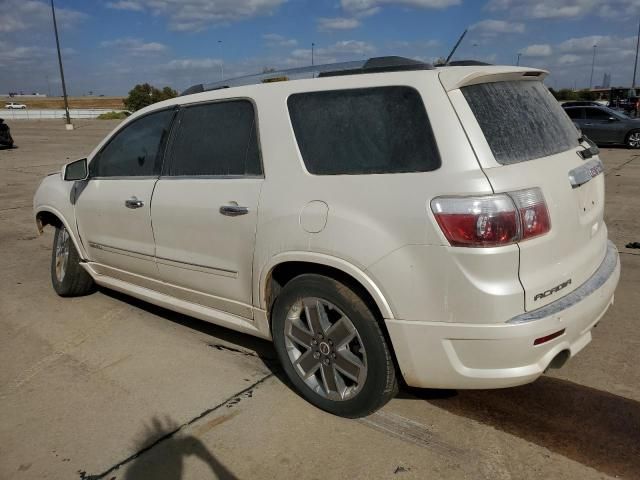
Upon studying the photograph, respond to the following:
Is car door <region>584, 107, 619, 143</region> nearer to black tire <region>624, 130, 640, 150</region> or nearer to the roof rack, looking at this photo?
black tire <region>624, 130, 640, 150</region>

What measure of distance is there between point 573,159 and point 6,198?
1084 centimetres

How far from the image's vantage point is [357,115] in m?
2.77

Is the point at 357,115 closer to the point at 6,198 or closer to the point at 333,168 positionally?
the point at 333,168

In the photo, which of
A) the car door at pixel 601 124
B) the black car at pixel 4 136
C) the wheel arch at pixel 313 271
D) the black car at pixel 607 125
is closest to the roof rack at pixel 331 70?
the wheel arch at pixel 313 271

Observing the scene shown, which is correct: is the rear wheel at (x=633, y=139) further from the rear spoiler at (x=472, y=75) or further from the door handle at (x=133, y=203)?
the door handle at (x=133, y=203)

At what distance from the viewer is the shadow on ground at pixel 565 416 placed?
2633 mm

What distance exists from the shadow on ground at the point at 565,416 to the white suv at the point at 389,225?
0.46 metres

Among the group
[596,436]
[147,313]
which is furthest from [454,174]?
[147,313]

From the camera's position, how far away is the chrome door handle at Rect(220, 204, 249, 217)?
3.12m

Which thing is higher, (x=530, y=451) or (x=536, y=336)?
(x=536, y=336)

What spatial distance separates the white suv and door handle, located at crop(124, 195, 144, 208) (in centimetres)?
20

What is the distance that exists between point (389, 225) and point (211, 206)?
1.27 metres

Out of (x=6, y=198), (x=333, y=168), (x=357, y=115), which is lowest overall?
(x=6, y=198)

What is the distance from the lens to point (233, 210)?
10.4ft
